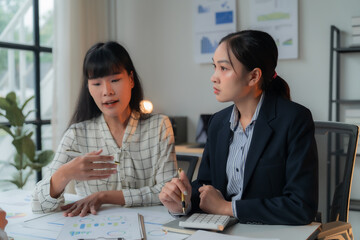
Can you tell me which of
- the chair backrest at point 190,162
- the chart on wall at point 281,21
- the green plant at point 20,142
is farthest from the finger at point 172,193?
the chart on wall at point 281,21

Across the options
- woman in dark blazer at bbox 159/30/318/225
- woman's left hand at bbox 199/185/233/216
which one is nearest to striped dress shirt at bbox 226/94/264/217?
woman in dark blazer at bbox 159/30/318/225

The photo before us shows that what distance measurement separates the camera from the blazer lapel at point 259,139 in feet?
4.34

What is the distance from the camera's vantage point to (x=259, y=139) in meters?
1.34

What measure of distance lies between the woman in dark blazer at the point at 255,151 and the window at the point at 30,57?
2.37 meters

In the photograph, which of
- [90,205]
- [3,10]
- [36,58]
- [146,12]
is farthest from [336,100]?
[3,10]

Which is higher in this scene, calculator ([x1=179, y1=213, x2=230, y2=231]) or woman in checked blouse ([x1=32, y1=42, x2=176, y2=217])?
woman in checked blouse ([x1=32, y1=42, x2=176, y2=217])

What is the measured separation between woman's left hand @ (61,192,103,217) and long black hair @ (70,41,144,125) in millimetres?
446

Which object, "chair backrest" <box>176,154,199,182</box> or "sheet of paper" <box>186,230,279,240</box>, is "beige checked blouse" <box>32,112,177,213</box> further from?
"sheet of paper" <box>186,230,279,240</box>

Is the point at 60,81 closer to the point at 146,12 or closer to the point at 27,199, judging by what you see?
the point at 146,12

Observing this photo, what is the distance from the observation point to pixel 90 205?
1411 millimetres

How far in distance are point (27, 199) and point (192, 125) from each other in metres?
2.30

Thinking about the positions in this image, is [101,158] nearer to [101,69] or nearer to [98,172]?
[98,172]

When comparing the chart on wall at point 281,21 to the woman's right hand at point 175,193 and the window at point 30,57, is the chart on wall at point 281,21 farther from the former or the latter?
the woman's right hand at point 175,193

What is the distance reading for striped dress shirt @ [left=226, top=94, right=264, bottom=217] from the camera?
1.41 metres
